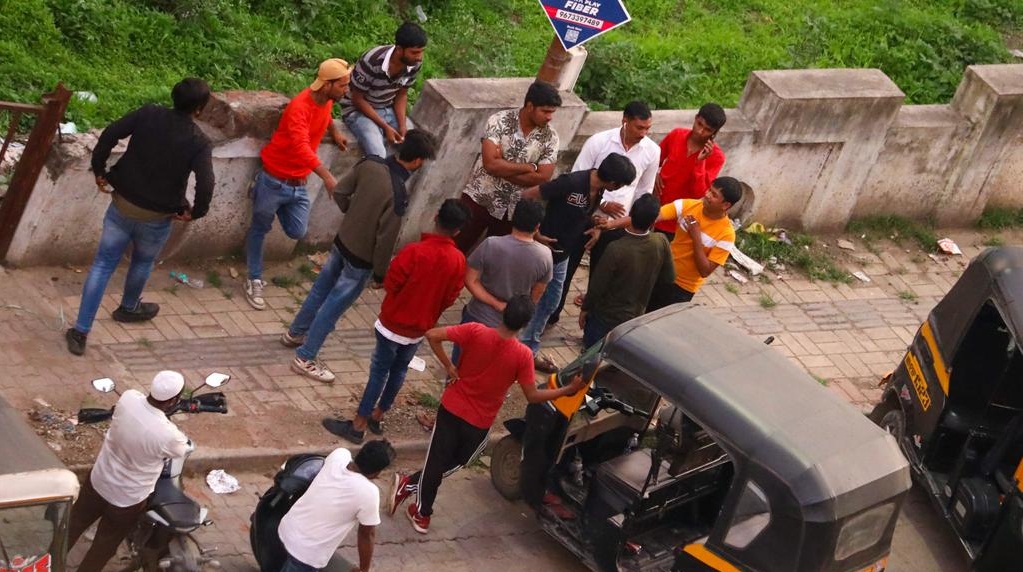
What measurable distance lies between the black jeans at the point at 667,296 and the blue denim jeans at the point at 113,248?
3.35m

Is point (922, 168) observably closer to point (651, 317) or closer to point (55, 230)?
point (651, 317)

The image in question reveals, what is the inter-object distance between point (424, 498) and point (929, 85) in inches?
326

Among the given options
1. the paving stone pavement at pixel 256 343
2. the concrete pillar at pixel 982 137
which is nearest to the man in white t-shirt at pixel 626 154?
the paving stone pavement at pixel 256 343

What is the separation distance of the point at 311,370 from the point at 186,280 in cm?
124

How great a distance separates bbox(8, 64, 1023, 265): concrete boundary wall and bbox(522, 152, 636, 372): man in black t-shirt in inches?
43.7

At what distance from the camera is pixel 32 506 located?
21.5 feet

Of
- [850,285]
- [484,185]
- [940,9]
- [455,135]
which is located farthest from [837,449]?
[940,9]

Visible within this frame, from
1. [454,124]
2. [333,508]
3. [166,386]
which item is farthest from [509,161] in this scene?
[166,386]

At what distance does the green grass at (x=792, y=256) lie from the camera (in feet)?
43.3

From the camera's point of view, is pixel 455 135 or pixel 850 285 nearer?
pixel 455 135

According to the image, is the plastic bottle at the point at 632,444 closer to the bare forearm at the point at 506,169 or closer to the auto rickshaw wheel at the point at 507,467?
the auto rickshaw wheel at the point at 507,467

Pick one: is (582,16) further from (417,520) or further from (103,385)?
(103,385)

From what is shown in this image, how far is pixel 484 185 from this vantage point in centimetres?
1055

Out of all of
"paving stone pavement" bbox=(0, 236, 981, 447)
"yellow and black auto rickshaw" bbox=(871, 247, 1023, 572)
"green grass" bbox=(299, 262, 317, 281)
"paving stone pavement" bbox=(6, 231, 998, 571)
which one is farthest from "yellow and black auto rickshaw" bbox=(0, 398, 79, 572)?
"yellow and black auto rickshaw" bbox=(871, 247, 1023, 572)
